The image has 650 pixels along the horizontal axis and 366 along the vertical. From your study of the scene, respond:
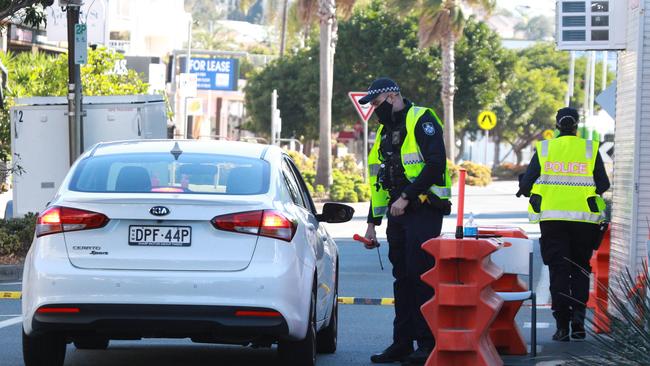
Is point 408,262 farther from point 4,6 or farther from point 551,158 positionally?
point 4,6

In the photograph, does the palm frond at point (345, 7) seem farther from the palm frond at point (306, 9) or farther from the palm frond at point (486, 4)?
the palm frond at point (486, 4)

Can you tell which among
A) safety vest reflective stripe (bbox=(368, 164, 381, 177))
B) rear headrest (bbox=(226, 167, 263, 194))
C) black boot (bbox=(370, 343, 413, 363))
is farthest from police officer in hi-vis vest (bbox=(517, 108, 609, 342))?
rear headrest (bbox=(226, 167, 263, 194))

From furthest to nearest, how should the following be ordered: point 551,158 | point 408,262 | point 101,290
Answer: point 551,158 < point 408,262 < point 101,290

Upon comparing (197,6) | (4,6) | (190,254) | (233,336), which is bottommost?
(233,336)

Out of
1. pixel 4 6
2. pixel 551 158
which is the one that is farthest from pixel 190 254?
pixel 4 6

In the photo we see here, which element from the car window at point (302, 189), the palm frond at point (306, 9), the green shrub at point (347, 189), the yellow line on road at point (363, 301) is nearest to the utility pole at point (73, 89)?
the yellow line on road at point (363, 301)

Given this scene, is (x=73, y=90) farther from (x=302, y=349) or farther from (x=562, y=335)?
(x=302, y=349)

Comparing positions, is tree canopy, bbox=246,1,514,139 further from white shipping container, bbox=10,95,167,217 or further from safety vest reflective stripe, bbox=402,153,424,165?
safety vest reflective stripe, bbox=402,153,424,165

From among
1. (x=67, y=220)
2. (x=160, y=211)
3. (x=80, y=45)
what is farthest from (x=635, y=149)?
(x=80, y=45)

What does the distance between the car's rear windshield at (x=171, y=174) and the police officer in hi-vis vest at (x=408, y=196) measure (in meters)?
1.11

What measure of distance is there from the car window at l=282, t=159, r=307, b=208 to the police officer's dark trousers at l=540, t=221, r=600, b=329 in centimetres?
211

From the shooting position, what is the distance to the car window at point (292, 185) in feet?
28.8

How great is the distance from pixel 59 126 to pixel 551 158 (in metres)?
10.8

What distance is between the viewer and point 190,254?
7746mm
